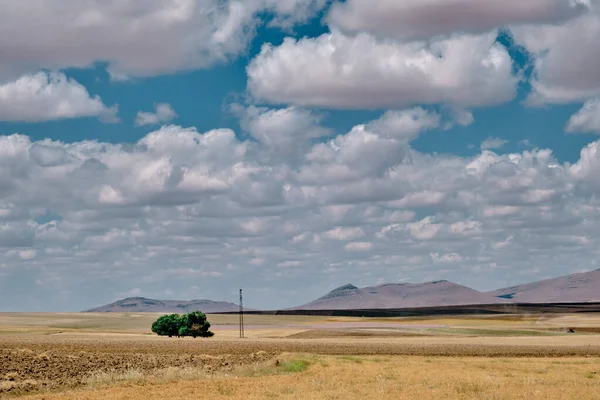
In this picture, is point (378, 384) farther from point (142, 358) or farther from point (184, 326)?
point (184, 326)

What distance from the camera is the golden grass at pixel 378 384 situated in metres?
45.7

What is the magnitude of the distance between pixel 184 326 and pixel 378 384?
111292 mm

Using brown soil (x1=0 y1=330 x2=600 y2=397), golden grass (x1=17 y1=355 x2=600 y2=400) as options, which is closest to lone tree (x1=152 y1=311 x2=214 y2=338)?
brown soil (x1=0 y1=330 x2=600 y2=397)

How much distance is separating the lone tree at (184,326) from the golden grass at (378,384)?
297ft

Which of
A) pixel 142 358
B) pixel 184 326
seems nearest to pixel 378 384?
pixel 142 358

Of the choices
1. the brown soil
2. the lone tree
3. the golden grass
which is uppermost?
the lone tree

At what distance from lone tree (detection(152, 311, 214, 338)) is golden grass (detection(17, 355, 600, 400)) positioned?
9051cm

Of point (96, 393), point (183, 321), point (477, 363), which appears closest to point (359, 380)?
point (96, 393)

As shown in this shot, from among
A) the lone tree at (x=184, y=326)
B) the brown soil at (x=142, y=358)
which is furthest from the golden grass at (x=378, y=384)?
the lone tree at (x=184, y=326)

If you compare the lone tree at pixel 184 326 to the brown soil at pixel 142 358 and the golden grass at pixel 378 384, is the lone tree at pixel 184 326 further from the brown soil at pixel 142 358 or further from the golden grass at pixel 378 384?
the golden grass at pixel 378 384

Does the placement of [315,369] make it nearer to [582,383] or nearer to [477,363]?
[477,363]

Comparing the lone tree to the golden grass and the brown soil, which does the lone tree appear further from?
the golden grass

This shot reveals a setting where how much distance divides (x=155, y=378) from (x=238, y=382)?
693cm

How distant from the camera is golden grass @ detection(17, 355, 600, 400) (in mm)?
45719
